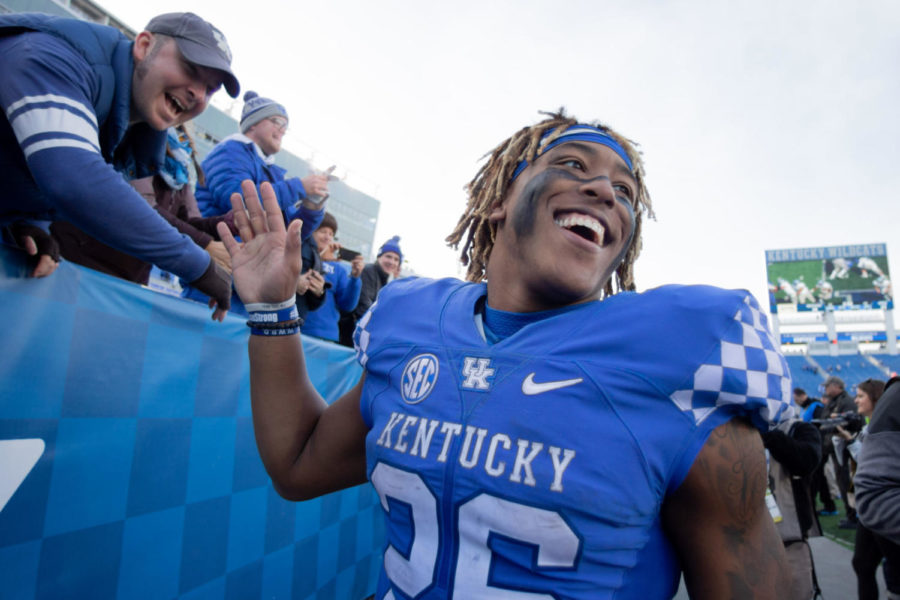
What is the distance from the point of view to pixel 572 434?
0.85 metres

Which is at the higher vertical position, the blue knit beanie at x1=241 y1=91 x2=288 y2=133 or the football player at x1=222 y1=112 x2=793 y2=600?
the blue knit beanie at x1=241 y1=91 x2=288 y2=133

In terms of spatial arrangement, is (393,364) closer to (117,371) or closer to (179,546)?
(117,371)

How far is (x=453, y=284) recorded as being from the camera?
146cm

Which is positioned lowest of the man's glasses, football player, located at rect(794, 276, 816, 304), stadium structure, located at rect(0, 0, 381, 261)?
the man's glasses

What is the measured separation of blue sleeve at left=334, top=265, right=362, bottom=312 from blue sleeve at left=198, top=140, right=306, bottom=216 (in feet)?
4.77

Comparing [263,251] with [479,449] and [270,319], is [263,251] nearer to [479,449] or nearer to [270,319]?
[270,319]

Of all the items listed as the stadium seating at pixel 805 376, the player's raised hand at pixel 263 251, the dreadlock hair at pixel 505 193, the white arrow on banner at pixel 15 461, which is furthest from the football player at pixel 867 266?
the white arrow on banner at pixel 15 461

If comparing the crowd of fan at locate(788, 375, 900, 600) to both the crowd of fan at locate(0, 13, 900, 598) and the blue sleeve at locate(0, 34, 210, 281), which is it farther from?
the blue sleeve at locate(0, 34, 210, 281)

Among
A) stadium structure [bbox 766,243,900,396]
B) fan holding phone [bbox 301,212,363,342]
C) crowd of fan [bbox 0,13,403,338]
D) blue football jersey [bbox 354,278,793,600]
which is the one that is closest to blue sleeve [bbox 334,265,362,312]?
fan holding phone [bbox 301,212,363,342]

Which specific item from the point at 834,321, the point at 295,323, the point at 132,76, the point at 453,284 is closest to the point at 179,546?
the point at 295,323

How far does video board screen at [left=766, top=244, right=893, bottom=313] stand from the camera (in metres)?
28.4

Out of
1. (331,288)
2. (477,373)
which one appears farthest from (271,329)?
(331,288)

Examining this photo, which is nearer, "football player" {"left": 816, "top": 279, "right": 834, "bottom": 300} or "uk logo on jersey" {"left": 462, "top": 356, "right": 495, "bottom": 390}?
"uk logo on jersey" {"left": 462, "top": 356, "right": 495, "bottom": 390}

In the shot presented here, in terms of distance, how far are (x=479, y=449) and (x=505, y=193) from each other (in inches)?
37.4
